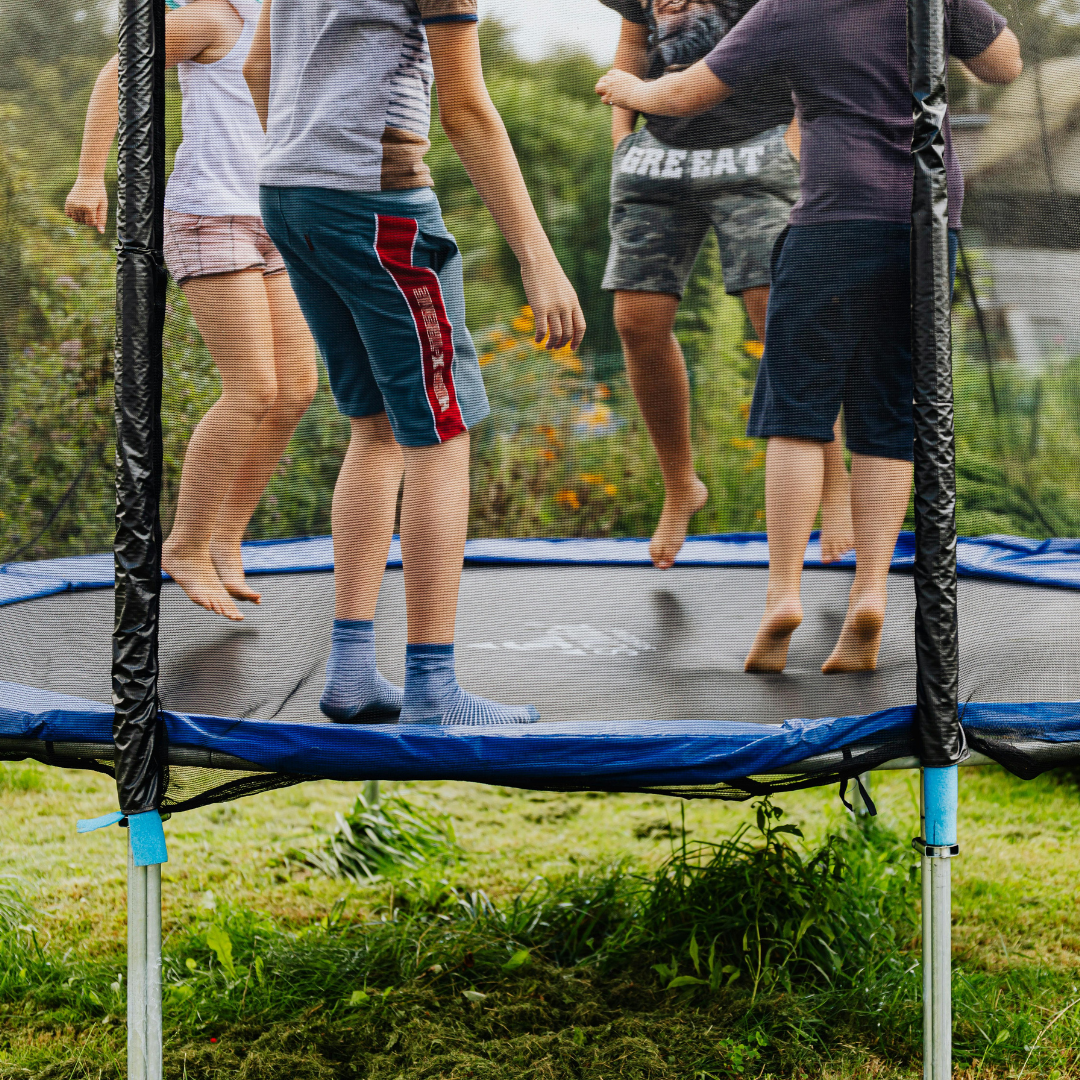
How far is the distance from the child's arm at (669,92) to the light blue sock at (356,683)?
0.82 metres

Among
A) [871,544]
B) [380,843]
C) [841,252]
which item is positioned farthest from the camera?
[380,843]

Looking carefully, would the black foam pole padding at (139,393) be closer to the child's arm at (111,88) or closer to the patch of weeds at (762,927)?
the child's arm at (111,88)

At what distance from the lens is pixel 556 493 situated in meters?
1.98

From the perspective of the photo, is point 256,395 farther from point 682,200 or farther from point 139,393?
point 682,200

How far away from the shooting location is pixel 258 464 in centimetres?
167

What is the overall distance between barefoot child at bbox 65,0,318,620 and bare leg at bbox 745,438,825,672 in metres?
0.68

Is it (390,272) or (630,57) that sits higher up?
(630,57)

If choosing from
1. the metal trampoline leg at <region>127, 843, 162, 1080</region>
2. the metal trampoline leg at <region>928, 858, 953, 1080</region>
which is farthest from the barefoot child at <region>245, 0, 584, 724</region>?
the metal trampoline leg at <region>928, 858, 953, 1080</region>

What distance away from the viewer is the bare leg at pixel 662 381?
1.84 meters

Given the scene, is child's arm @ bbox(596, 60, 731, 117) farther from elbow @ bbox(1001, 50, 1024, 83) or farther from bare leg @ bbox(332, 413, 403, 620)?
bare leg @ bbox(332, 413, 403, 620)

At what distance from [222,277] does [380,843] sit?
1.37m

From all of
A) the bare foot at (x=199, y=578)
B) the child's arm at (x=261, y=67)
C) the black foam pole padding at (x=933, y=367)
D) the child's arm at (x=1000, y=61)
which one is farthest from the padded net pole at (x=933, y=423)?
the bare foot at (x=199, y=578)

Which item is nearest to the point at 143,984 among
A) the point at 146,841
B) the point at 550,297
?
the point at 146,841

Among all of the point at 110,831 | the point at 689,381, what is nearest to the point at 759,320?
the point at 689,381
